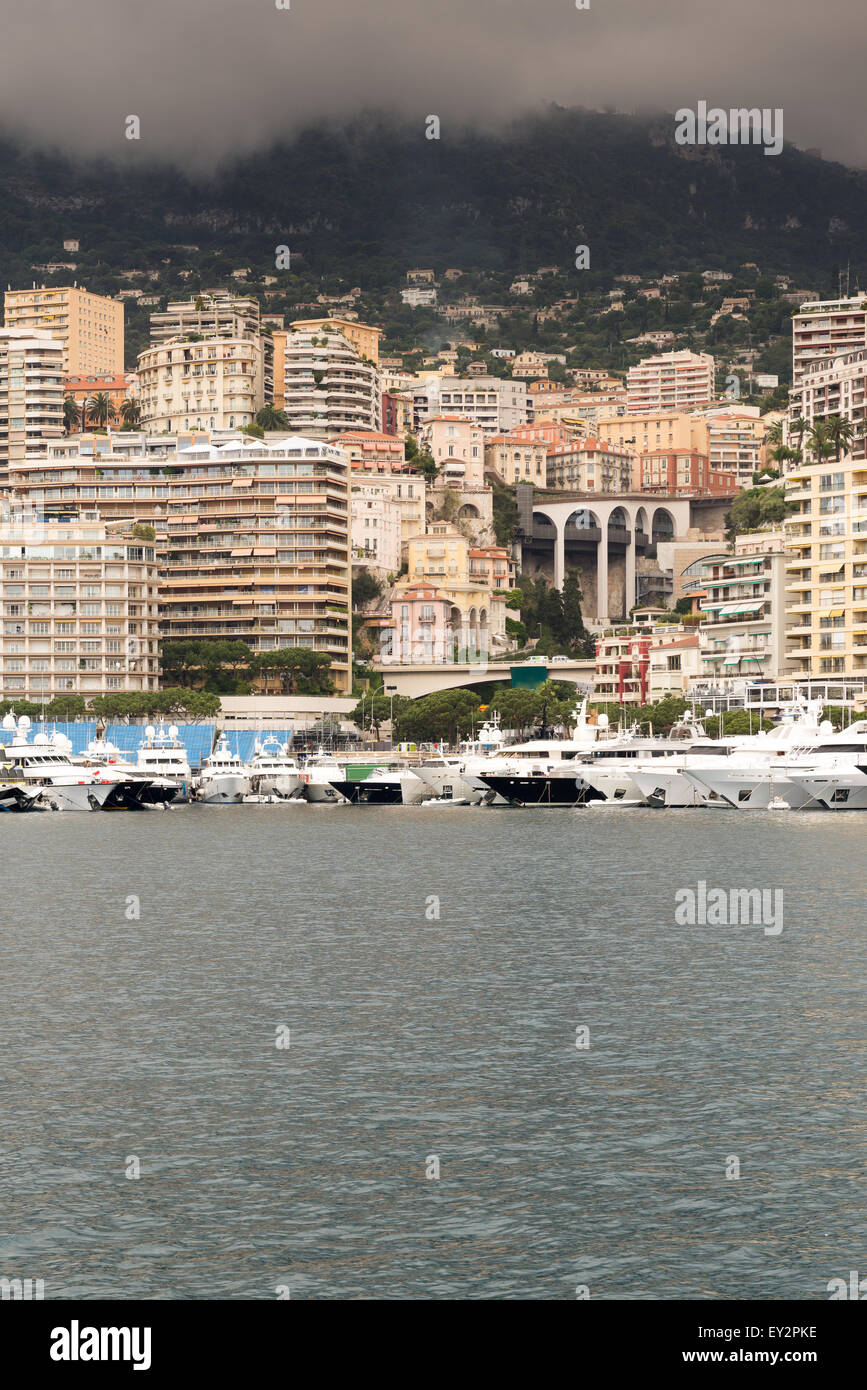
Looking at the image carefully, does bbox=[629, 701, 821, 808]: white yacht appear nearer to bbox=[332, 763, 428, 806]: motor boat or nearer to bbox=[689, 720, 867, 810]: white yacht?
bbox=[689, 720, 867, 810]: white yacht

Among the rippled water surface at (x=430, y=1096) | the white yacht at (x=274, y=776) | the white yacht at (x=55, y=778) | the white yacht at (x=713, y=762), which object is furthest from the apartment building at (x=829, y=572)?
the rippled water surface at (x=430, y=1096)

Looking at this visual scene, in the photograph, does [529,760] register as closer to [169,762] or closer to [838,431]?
[169,762]

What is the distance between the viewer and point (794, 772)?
131500mm

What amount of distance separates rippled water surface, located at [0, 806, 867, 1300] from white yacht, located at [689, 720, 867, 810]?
201 ft

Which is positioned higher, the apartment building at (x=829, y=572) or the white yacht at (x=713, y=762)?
the apartment building at (x=829, y=572)

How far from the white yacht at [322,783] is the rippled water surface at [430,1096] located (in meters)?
94.1

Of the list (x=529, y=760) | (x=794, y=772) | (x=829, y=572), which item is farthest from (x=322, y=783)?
(x=829, y=572)

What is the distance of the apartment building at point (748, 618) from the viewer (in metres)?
182

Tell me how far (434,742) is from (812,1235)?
172 meters

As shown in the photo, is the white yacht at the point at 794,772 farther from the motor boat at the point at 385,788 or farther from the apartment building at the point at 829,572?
the apartment building at the point at 829,572

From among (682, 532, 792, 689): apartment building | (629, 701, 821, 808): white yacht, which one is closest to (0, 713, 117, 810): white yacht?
(629, 701, 821, 808): white yacht

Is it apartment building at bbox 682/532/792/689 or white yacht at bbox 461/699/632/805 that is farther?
apartment building at bbox 682/532/792/689

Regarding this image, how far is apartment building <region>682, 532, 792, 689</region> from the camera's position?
18162 cm
